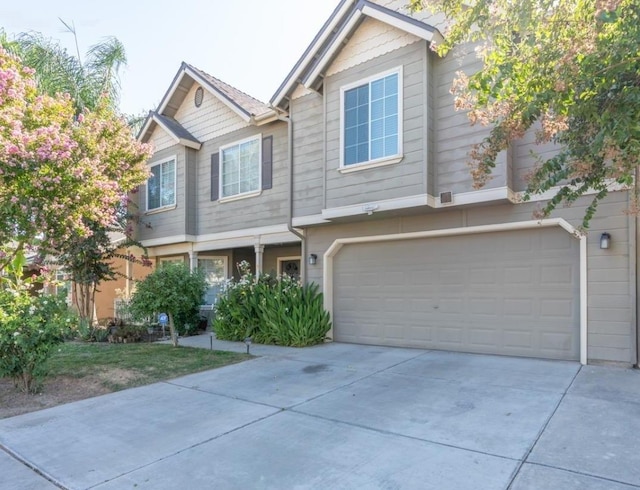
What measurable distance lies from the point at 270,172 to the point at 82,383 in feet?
22.0

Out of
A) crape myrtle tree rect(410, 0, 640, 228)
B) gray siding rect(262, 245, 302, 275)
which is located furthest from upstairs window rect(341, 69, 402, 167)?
gray siding rect(262, 245, 302, 275)

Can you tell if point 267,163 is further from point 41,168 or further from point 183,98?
point 41,168

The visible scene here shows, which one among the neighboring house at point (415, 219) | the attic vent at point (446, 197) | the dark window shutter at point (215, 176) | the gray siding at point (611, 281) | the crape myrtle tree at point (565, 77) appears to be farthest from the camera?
the dark window shutter at point (215, 176)

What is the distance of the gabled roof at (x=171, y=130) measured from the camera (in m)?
13.3

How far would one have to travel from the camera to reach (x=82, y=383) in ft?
22.6

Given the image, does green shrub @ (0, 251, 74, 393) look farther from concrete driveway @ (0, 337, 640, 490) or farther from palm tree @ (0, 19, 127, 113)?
palm tree @ (0, 19, 127, 113)

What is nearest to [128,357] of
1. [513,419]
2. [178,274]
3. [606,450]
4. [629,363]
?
[178,274]

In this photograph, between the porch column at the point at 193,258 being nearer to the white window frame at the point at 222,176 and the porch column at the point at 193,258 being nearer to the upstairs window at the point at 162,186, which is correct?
the upstairs window at the point at 162,186

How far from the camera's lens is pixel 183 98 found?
14344mm

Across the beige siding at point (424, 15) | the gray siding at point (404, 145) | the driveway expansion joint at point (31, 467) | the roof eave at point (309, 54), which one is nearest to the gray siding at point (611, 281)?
the gray siding at point (404, 145)

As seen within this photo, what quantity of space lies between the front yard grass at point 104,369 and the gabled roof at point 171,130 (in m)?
6.07

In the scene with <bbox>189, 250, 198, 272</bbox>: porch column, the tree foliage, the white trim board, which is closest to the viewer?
the white trim board

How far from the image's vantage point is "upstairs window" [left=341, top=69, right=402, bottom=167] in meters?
8.77

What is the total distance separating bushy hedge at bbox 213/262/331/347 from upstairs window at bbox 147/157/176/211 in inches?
171
